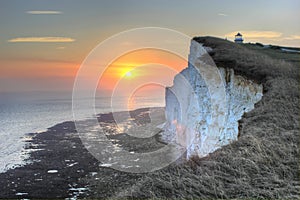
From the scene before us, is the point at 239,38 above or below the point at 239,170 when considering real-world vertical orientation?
above

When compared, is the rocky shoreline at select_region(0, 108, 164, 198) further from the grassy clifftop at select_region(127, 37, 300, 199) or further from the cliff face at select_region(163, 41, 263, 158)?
the grassy clifftop at select_region(127, 37, 300, 199)

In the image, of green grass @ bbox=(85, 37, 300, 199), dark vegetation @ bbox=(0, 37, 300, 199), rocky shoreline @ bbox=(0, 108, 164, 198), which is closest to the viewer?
green grass @ bbox=(85, 37, 300, 199)

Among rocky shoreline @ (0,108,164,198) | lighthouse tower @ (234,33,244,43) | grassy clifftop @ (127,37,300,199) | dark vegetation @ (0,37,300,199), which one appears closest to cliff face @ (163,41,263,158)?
dark vegetation @ (0,37,300,199)

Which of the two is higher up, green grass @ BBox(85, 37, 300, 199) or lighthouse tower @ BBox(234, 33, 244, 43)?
lighthouse tower @ BBox(234, 33, 244, 43)

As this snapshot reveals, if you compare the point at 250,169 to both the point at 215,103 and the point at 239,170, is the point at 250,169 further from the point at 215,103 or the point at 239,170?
the point at 215,103

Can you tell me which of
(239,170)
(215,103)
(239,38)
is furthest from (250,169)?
(239,38)

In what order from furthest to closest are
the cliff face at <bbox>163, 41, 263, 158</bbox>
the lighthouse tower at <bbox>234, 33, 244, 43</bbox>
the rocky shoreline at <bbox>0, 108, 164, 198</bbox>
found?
1. the lighthouse tower at <bbox>234, 33, 244, 43</bbox>
2. the rocky shoreline at <bbox>0, 108, 164, 198</bbox>
3. the cliff face at <bbox>163, 41, 263, 158</bbox>

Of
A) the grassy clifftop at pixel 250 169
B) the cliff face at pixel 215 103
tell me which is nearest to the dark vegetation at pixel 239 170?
the grassy clifftop at pixel 250 169

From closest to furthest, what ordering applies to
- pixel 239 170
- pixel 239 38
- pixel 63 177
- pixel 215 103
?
pixel 239 170 < pixel 215 103 < pixel 63 177 < pixel 239 38

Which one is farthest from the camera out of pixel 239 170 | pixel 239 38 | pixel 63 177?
pixel 239 38

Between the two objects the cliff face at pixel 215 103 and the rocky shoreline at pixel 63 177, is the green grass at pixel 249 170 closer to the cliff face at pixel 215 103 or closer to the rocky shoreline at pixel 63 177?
the cliff face at pixel 215 103

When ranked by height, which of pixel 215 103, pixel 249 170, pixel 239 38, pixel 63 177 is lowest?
pixel 63 177

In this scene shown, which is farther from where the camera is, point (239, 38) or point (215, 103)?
point (239, 38)

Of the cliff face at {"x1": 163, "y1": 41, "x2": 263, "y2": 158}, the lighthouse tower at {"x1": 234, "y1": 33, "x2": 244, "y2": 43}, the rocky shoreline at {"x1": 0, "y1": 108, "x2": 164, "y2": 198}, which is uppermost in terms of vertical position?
the lighthouse tower at {"x1": 234, "y1": 33, "x2": 244, "y2": 43}
